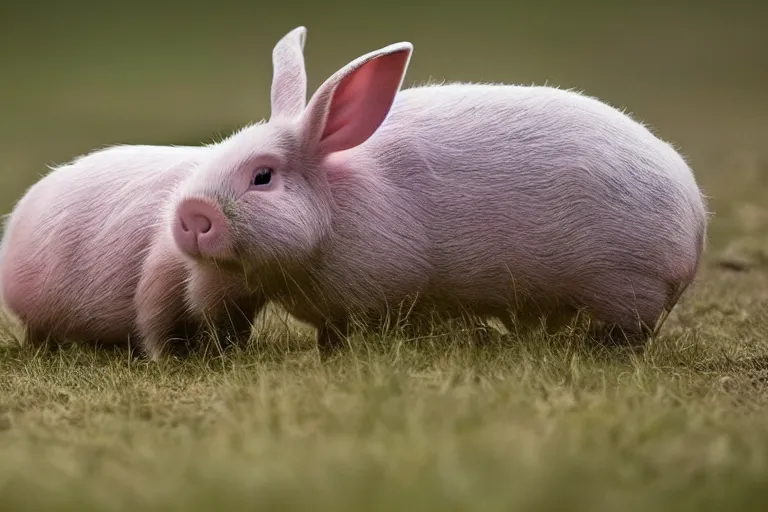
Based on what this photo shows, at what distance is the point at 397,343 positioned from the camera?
16.3 feet

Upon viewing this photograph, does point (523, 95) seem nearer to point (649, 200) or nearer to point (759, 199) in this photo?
point (649, 200)

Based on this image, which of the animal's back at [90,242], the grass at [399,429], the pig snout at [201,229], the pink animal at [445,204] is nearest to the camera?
the grass at [399,429]

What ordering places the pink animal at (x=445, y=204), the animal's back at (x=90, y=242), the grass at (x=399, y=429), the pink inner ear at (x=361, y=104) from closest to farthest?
the grass at (x=399, y=429)
the pink animal at (x=445, y=204)
the pink inner ear at (x=361, y=104)
the animal's back at (x=90, y=242)

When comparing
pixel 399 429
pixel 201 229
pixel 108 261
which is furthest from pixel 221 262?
pixel 399 429

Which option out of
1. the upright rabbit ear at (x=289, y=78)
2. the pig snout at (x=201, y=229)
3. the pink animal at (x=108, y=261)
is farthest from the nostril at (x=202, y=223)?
the upright rabbit ear at (x=289, y=78)

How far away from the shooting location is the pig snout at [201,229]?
5.06m

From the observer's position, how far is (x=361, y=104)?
5398 millimetres

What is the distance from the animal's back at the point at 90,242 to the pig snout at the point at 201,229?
85 centimetres

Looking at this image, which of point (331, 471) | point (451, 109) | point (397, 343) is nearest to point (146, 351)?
point (397, 343)

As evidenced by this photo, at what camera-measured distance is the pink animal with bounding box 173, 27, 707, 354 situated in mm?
5277

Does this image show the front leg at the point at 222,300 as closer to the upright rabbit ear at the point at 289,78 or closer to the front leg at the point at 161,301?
the front leg at the point at 161,301

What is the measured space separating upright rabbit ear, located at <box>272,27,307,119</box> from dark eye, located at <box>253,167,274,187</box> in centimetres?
47

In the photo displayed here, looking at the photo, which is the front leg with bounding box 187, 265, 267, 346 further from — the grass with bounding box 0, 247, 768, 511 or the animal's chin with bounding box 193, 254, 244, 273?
the grass with bounding box 0, 247, 768, 511

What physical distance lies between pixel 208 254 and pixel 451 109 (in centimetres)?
159
